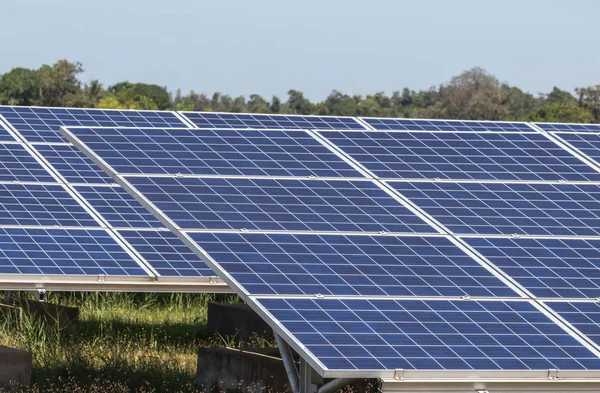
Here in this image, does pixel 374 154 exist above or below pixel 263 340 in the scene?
above

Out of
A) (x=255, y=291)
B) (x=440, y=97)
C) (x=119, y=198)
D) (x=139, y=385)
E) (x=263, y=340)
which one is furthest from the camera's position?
(x=440, y=97)

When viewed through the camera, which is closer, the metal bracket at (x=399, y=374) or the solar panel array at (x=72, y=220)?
the metal bracket at (x=399, y=374)

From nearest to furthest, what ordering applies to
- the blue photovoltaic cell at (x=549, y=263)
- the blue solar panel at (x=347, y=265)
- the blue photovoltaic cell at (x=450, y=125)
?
the blue solar panel at (x=347, y=265) → the blue photovoltaic cell at (x=549, y=263) → the blue photovoltaic cell at (x=450, y=125)

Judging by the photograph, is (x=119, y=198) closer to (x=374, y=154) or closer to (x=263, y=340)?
(x=263, y=340)

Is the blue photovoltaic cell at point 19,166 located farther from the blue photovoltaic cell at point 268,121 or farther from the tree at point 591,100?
the tree at point 591,100

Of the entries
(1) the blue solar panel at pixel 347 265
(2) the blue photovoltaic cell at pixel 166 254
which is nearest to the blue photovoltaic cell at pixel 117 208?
(2) the blue photovoltaic cell at pixel 166 254

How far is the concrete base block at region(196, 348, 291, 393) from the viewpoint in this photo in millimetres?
17109

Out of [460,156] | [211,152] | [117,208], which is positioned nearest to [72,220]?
[117,208]

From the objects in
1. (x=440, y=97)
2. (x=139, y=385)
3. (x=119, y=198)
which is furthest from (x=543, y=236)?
(x=440, y=97)

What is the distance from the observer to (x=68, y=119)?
28656mm

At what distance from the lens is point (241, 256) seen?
14594 mm

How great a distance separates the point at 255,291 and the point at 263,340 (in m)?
8.87

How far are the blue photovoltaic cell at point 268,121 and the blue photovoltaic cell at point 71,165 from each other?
7.50 ft

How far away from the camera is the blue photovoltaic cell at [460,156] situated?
1847 centimetres
